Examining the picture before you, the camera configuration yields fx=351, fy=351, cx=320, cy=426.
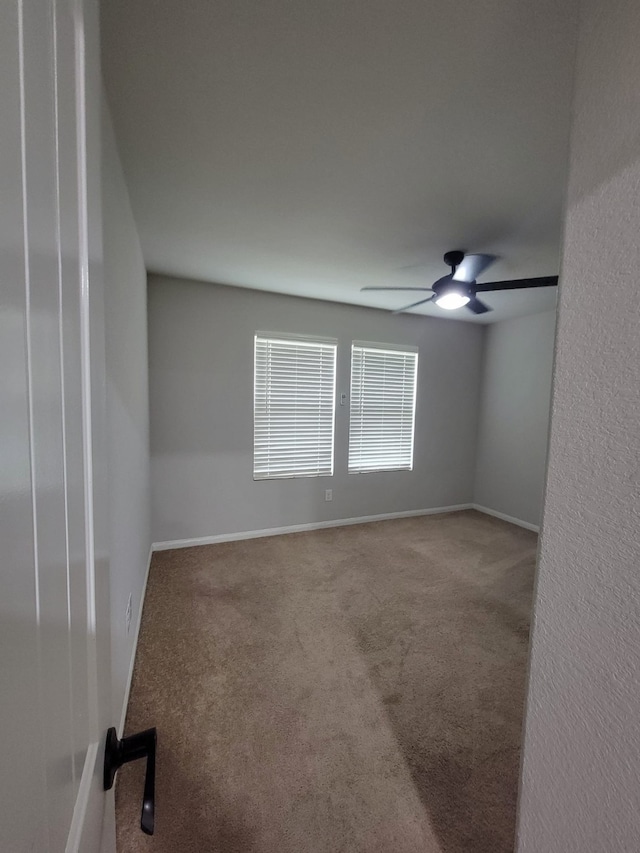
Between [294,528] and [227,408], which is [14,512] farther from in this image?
[294,528]

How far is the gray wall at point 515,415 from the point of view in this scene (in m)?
3.72

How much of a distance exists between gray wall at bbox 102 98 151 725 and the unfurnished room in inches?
1.1

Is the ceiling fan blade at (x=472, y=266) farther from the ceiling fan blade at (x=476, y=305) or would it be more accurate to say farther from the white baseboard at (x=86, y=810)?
the white baseboard at (x=86, y=810)

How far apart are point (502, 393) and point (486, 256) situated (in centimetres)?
225

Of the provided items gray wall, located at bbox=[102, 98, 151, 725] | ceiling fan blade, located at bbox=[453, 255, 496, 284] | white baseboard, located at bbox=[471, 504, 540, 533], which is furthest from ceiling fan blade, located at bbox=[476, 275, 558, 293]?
white baseboard, located at bbox=[471, 504, 540, 533]

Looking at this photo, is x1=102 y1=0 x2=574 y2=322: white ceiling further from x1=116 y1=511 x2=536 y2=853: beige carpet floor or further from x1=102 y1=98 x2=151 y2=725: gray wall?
x1=116 y1=511 x2=536 y2=853: beige carpet floor

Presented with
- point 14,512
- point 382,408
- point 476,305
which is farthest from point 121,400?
point 382,408

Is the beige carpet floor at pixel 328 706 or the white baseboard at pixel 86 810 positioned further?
the beige carpet floor at pixel 328 706

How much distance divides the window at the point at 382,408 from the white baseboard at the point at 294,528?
1.80 feet

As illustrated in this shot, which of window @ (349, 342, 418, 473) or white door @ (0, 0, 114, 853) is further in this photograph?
window @ (349, 342, 418, 473)

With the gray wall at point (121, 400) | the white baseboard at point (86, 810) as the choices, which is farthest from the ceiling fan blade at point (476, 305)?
the white baseboard at point (86, 810)

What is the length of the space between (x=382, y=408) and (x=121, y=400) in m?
2.88

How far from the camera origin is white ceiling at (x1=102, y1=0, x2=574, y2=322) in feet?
3.19

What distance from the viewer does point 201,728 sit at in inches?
57.4
